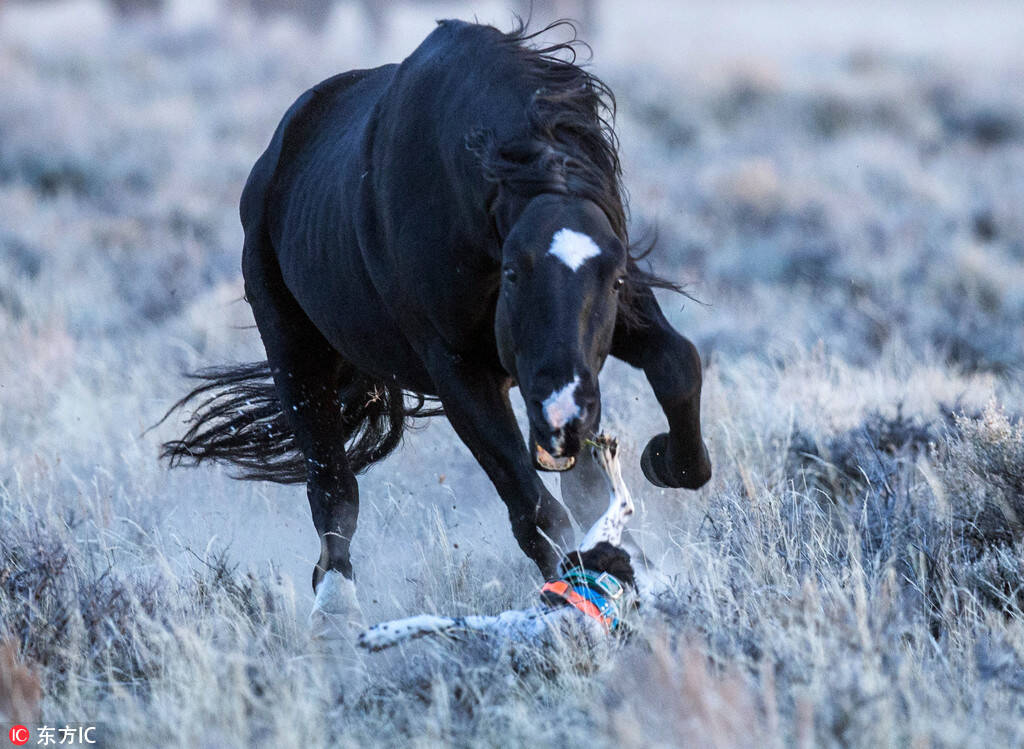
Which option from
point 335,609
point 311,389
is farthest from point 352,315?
point 335,609

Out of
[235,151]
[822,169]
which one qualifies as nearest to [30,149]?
[235,151]

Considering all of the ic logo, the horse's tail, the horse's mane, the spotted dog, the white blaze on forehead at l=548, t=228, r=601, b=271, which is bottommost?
the horse's tail

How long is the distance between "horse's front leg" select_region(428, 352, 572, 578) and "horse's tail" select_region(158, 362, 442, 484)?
1.42 meters

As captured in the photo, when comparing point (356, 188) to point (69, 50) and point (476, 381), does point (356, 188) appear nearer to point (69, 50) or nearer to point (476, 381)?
point (476, 381)

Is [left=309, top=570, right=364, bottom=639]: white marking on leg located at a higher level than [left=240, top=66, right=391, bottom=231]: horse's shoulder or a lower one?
lower

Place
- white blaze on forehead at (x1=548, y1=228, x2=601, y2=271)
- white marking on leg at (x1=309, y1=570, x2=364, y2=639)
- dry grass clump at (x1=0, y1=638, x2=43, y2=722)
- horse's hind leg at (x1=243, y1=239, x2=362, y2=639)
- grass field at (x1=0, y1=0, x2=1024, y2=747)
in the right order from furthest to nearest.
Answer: horse's hind leg at (x1=243, y1=239, x2=362, y2=639), white marking on leg at (x1=309, y1=570, x2=364, y2=639), dry grass clump at (x1=0, y1=638, x2=43, y2=722), white blaze on forehead at (x1=548, y1=228, x2=601, y2=271), grass field at (x1=0, y1=0, x2=1024, y2=747)

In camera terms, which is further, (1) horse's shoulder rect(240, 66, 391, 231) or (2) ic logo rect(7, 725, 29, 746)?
(1) horse's shoulder rect(240, 66, 391, 231)

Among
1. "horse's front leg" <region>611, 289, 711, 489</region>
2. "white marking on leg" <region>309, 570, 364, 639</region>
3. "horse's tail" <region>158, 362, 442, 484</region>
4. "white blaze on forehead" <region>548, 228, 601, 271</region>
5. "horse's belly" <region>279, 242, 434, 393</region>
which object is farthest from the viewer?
"horse's tail" <region>158, 362, 442, 484</region>

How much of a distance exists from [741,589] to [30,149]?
14493 mm

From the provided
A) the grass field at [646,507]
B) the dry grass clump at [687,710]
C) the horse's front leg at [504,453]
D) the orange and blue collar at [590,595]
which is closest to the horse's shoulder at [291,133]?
the grass field at [646,507]

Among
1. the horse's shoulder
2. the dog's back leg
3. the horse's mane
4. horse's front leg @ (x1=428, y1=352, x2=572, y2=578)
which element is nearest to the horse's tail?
the horse's shoulder

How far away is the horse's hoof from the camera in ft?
13.8

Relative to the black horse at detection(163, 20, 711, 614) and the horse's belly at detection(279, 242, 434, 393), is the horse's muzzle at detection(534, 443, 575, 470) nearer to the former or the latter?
the black horse at detection(163, 20, 711, 614)

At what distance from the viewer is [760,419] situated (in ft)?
19.9
